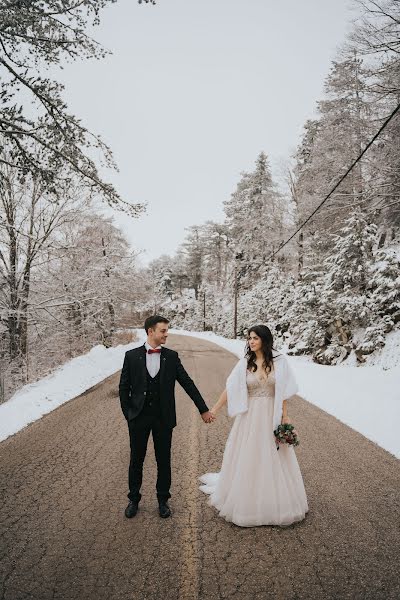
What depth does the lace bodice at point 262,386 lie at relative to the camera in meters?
3.88

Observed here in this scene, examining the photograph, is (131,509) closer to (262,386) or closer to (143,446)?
(143,446)

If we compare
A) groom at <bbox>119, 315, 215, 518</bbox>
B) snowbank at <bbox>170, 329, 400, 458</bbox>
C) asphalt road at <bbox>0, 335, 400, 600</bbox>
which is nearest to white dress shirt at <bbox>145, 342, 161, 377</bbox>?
groom at <bbox>119, 315, 215, 518</bbox>

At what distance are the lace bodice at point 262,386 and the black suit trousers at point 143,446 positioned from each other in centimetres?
101

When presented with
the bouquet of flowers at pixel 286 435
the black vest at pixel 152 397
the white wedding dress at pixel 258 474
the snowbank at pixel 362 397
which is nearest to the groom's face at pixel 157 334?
the black vest at pixel 152 397

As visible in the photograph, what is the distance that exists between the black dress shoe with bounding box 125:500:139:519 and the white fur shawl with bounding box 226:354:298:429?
140 cm

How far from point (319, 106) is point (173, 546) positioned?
2331 cm

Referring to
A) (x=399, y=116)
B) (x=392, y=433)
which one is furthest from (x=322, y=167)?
(x=392, y=433)

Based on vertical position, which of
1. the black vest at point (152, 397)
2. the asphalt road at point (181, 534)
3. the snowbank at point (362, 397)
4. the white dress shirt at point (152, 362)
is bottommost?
the snowbank at point (362, 397)

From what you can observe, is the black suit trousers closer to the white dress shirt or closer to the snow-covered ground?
the white dress shirt

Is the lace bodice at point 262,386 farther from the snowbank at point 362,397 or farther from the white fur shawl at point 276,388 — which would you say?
the snowbank at point 362,397

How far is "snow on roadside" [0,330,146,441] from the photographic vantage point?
22.5ft

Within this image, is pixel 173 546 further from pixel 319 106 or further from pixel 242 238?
pixel 242 238

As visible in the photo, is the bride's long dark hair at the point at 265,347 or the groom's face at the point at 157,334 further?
the bride's long dark hair at the point at 265,347

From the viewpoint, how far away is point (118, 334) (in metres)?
26.5
